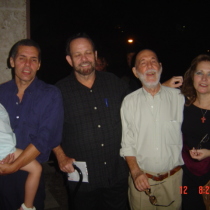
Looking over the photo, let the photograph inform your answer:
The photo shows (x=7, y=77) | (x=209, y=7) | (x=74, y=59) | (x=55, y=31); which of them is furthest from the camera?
(x=55, y=31)

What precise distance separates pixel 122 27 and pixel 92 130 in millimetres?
10882

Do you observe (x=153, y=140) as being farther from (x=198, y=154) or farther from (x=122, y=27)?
(x=122, y=27)

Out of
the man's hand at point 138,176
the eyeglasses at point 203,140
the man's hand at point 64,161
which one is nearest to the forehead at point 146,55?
the eyeglasses at point 203,140

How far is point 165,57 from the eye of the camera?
47.2 feet

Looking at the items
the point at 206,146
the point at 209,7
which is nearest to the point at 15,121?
the point at 206,146

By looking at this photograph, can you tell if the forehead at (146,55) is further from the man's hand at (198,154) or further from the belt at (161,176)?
the belt at (161,176)

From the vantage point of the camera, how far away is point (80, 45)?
240cm

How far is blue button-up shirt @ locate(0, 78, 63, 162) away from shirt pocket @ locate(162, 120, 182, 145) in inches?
43.8

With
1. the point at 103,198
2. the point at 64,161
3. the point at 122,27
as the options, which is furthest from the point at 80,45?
the point at 122,27

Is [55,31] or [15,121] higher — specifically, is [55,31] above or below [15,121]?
above

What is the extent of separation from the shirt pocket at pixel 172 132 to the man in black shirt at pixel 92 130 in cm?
54

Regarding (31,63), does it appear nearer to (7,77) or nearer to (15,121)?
(15,121)

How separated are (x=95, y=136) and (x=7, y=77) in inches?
55.4

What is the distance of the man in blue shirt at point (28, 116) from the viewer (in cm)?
197
